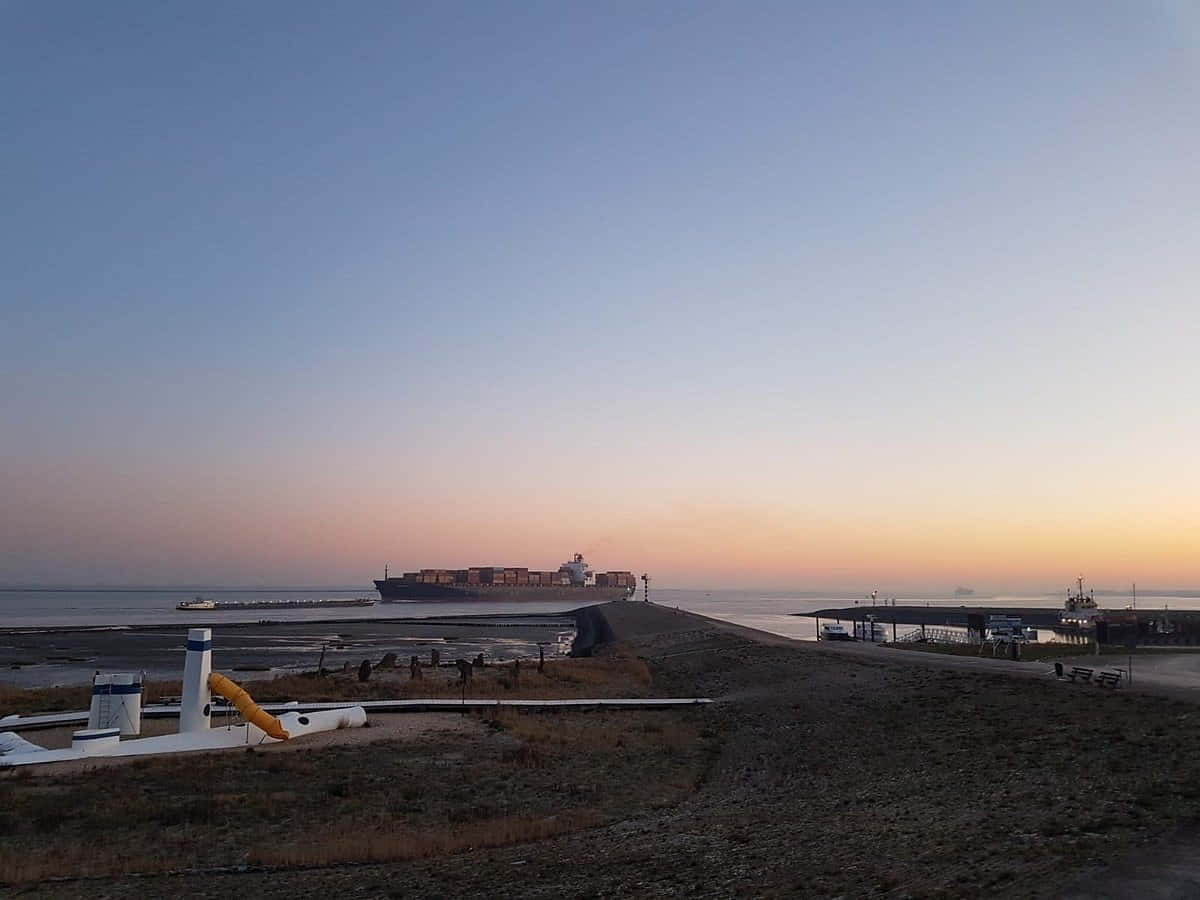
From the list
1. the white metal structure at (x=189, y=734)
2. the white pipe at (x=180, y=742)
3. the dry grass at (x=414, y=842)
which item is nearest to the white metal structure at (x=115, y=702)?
the white metal structure at (x=189, y=734)

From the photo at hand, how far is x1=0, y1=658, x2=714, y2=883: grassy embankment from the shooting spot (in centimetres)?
1428

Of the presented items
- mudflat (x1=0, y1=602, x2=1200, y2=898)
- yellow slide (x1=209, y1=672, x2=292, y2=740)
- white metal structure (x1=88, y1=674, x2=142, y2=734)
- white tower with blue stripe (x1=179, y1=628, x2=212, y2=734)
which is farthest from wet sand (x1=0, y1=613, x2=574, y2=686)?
mudflat (x1=0, y1=602, x2=1200, y2=898)

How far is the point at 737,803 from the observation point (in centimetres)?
1744

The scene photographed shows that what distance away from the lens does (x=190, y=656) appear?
22.2 meters

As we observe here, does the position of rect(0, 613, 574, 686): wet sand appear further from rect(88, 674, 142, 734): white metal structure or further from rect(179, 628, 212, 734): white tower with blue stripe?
rect(179, 628, 212, 734): white tower with blue stripe

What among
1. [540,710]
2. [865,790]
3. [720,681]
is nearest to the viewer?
[865,790]

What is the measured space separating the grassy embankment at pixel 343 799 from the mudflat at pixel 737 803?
0.08 m

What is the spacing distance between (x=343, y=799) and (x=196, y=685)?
22.1 feet

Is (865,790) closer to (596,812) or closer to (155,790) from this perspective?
(596,812)

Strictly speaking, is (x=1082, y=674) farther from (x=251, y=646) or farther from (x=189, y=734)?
(x=251, y=646)

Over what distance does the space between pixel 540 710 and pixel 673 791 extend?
10.8 meters

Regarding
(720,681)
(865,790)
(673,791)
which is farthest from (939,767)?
(720,681)

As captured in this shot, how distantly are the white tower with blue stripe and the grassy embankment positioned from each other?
5.10 ft

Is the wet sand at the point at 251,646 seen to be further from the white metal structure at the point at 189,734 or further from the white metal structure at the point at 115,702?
Answer: the white metal structure at the point at 189,734
